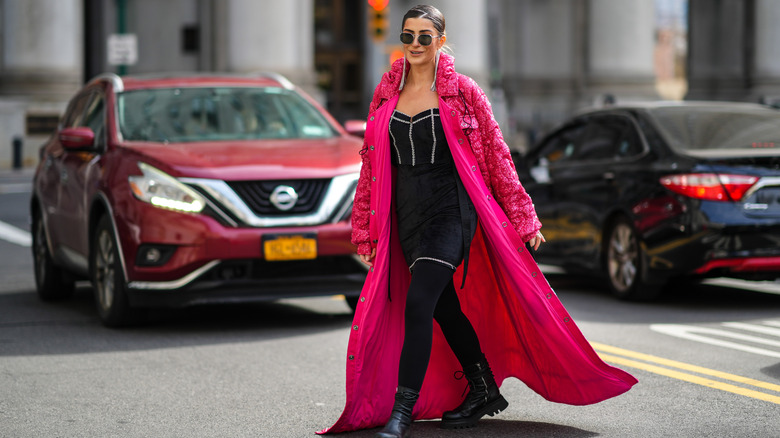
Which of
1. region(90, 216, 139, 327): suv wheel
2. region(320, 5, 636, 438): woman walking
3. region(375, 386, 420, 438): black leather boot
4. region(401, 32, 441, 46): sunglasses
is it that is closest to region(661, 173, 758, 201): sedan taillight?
region(90, 216, 139, 327): suv wheel

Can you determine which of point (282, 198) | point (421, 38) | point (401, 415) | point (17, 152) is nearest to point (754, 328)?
point (282, 198)

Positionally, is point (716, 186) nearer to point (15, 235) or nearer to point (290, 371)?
point (290, 371)

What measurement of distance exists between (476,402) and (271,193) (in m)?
3.19

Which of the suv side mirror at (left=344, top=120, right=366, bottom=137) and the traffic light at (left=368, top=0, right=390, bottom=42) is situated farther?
the traffic light at (left=368, top=0, right=390, bottom=42)

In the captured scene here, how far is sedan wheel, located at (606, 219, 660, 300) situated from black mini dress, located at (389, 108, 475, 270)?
4709 mm

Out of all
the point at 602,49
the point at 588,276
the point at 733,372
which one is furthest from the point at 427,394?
the point at 602,49

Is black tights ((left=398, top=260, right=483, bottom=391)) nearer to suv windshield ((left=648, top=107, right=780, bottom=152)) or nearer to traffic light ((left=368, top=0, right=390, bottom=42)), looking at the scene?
suv windshield ((left=648, top=107, right=780, bottom=152))

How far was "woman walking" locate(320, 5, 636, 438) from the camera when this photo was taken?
5.54 m

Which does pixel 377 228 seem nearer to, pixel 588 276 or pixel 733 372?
pixel 733 372

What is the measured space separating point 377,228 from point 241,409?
128cm

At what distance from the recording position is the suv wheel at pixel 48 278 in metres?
10.6

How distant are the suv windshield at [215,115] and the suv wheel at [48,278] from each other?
1.50 metres

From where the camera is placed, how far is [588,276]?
1204cm

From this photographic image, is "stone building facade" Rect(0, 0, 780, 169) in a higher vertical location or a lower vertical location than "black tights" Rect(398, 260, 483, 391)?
higher
